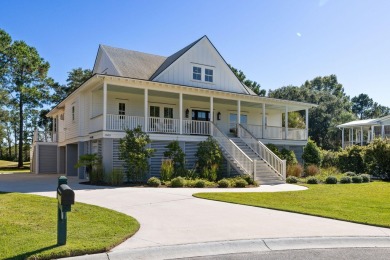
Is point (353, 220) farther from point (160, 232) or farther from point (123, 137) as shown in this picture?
point (123, 137)

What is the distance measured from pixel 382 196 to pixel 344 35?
24.7ft

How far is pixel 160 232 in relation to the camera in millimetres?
7375

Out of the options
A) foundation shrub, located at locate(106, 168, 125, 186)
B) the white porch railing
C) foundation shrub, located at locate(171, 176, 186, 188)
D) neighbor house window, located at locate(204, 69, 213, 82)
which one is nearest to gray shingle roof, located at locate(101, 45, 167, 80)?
neighbor house window, located at locate(204, 69, 213, 82)

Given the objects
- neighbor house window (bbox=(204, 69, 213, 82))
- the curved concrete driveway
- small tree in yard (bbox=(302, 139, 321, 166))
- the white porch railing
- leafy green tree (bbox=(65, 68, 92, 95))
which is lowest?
the curved concrete driveway

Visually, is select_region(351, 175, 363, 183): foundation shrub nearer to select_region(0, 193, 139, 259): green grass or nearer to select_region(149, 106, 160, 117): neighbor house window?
select_region(149, 106, 160, 117): neighbor house window

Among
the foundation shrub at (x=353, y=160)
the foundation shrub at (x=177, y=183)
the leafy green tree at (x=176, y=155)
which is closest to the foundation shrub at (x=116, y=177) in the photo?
the foundation shrub at (x=177, y=183)

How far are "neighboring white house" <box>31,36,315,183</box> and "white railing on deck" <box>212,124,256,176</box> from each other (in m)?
0.05

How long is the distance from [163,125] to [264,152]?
20.8ft

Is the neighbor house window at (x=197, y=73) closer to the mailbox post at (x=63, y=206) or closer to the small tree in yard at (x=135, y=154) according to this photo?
the small tree in yard at (x=135, y=154)

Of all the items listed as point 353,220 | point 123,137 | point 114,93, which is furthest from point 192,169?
point 353,220

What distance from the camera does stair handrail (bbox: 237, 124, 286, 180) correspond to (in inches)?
802

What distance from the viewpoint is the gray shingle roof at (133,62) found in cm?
2397

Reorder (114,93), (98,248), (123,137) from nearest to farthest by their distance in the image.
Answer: (98,248)
(123,137)
(114,93)

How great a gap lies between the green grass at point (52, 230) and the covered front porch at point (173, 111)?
10.4 metres
